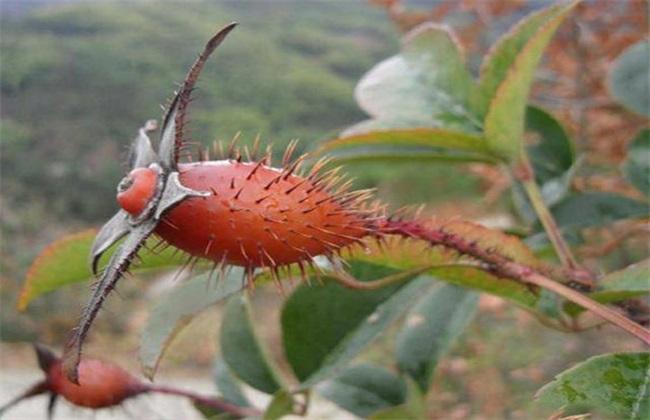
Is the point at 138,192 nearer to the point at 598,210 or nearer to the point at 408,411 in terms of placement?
the point at 408,411

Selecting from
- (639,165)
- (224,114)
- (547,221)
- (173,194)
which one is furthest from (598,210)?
(224,114)

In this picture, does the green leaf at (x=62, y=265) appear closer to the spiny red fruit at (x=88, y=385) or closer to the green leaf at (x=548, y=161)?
the spiny red fruit at (x=88, y=385)

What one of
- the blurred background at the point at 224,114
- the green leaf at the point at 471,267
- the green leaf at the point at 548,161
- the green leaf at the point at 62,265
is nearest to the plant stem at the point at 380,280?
the green leaf at the point at 471,267

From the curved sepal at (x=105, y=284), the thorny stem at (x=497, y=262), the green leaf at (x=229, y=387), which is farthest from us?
the green leaf at (x=229, y=387)

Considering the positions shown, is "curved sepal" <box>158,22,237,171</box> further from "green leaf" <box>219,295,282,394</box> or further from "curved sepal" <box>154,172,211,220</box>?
"green leaf" <box>219,295,282,394</box>

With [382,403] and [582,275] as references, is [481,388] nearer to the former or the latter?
[382,403]

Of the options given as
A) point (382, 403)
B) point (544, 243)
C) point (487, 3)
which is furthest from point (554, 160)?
point (487, 3)

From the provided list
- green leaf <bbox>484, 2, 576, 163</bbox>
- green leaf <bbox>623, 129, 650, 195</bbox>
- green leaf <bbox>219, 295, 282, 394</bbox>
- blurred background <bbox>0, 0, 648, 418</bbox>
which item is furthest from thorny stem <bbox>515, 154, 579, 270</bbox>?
blurred background <bbox>0, 0, 648, 418</bbox>
